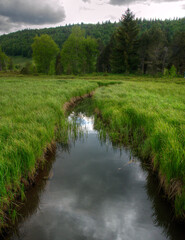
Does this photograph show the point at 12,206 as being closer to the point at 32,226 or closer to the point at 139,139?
the point at 32,226

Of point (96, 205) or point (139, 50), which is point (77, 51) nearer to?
point (139, 50)

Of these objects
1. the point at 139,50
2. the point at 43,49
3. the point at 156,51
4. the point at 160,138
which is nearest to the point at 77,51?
the point at 43,49

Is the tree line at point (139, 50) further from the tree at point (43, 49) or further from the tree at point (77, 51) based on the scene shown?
the tree at point (43, 49)

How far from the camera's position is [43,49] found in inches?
1913

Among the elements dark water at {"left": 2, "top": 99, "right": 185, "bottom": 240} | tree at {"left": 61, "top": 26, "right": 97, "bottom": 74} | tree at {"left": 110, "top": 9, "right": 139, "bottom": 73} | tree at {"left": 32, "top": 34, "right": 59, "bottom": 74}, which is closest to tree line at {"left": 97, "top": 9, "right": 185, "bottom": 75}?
tree at {"left": 110, "top": 9, "right": 139, "bottom": 73}

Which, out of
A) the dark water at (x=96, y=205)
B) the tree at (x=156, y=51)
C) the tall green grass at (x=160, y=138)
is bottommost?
the dark water at (x=96, y=205)

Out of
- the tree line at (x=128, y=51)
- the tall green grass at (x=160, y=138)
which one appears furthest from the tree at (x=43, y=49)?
the tall green grass at (x=160, y=138)

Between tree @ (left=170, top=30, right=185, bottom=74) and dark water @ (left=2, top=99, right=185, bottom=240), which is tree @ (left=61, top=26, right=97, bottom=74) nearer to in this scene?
tree @ (left=170, top=30, right=185, bottom=74)

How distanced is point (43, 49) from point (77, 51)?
11.2m

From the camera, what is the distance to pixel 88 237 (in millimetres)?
2330

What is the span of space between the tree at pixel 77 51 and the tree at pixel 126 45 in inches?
355

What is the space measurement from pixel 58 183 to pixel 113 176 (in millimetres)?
1330

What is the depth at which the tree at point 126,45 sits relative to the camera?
43125 mm

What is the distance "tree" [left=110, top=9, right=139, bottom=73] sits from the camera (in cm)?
4312
